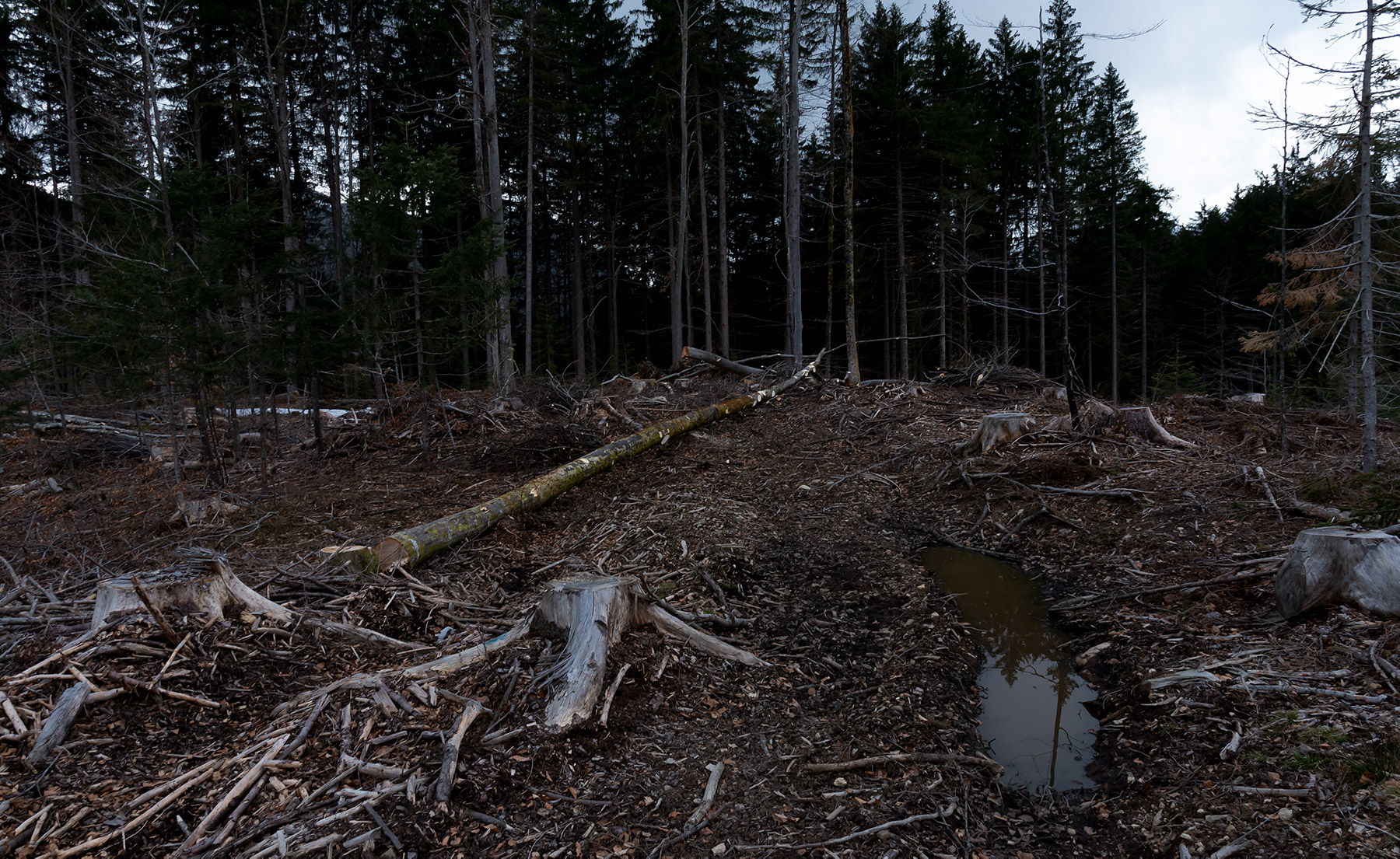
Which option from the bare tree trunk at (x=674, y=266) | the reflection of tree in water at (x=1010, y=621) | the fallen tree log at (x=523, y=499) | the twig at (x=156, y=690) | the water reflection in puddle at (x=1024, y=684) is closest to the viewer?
the twig at (x=156, y=690)

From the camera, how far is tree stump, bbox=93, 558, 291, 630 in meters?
3.70

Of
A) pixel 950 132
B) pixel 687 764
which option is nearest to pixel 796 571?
pixel 687 764

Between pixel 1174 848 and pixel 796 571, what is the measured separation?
12.0ft

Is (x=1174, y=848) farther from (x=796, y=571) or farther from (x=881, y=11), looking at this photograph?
(x=881, y=11)

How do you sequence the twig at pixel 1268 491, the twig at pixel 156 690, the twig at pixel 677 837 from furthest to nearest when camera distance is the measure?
the twig at pixel 1268 491 → the twig at pixel 156 690 → the twig at pixel 677 837

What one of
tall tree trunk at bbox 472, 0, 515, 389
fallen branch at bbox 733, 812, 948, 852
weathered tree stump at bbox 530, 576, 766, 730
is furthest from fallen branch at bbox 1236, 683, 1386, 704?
tall tree trunk at bbox 472, 0, 515, 389

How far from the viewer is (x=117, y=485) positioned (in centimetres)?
1007

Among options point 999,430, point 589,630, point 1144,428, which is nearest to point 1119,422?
point 1144,428

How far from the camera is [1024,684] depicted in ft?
14.3

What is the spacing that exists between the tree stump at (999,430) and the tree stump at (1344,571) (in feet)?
15.7

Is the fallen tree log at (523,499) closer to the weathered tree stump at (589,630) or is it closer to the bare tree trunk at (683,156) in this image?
the weathered tree stump at (589,630)

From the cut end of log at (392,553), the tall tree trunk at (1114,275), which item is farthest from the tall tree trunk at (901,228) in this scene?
the cut end of log at (392,553)

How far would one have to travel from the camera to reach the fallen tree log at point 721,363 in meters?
16.2

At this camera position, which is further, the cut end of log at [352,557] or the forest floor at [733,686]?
the cut end of log at [352,557]
